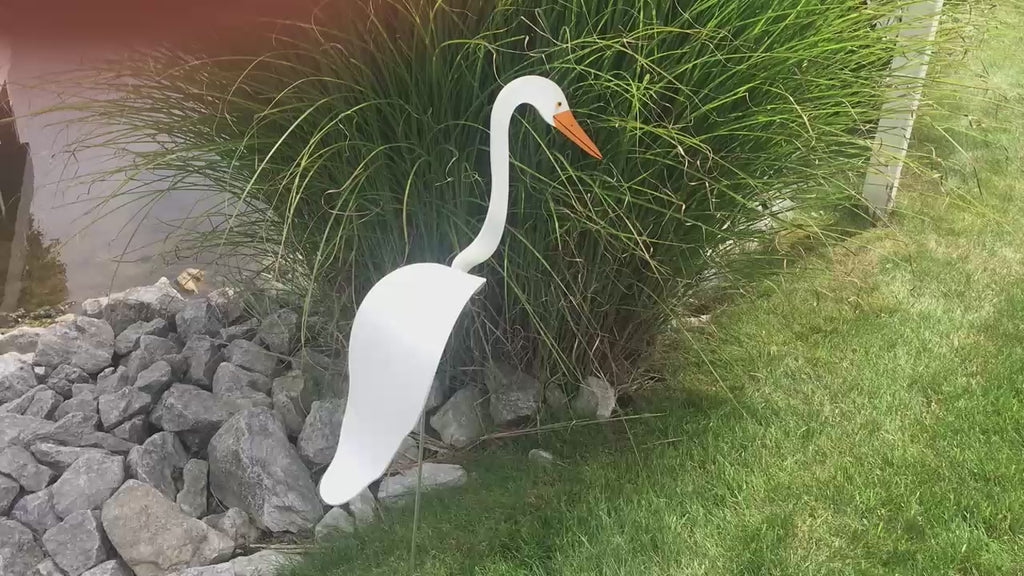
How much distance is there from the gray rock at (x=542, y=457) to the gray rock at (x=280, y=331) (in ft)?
1.70

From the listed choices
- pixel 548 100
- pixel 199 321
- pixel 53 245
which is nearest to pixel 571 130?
pixel 548 100

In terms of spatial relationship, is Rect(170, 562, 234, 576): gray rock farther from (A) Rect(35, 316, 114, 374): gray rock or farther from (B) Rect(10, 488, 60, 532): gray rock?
(A) Rect(35, 316, 114, 374): gray rock

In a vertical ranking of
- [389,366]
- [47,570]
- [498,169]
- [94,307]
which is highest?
[498,169]

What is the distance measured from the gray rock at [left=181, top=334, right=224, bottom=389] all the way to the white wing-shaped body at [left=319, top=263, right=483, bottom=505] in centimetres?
70

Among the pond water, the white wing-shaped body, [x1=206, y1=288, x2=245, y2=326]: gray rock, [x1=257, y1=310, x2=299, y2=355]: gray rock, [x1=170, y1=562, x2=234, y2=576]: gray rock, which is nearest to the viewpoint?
the white wing-shaped body

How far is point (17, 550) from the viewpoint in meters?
1.06

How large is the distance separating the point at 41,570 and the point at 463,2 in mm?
960

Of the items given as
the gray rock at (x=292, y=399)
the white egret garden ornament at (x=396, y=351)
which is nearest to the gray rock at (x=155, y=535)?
the gray rock at (x=292, y=399)

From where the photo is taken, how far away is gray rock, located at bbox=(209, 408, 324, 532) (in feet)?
3.74

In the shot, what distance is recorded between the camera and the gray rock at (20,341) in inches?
68.2

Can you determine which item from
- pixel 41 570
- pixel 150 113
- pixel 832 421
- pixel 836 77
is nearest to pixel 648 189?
Result: pixel 836 77

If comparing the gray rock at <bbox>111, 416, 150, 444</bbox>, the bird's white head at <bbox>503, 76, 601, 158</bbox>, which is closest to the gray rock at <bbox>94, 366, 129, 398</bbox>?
the gray rock at <bbox>111, 416, 150, 444</bbox>

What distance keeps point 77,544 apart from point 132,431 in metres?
0.23

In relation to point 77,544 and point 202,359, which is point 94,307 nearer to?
point 202,359
